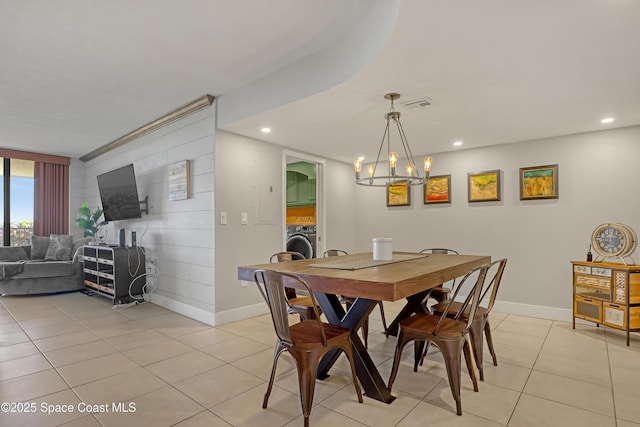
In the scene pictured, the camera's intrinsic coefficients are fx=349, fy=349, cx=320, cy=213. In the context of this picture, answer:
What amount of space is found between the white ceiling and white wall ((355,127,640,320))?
0.99 feet

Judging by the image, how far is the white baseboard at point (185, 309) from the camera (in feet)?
12.6

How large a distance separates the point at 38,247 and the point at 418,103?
658cm

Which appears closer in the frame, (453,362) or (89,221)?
(453,362)

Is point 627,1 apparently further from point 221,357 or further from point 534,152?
point 221,357

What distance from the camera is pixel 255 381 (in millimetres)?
2432

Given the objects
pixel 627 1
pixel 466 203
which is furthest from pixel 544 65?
pixel 466 203

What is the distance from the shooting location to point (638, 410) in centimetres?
204

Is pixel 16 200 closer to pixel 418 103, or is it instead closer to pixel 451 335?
pixel 418 103

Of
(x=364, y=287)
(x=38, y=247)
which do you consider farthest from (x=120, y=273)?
(x=364, y=287)

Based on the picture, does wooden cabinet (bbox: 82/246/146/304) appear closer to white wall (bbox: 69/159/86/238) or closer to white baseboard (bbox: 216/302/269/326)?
white baseboard (bbox: 216/302/269/326)

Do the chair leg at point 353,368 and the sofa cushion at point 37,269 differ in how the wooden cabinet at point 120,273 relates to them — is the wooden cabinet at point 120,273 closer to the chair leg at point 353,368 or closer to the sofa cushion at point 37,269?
the sofa cushion at point 37,269

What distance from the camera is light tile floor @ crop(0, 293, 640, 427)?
1976 millimetres

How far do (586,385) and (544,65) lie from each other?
2190 millimetres

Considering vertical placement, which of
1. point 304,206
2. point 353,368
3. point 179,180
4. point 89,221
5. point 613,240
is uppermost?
point 179,180
